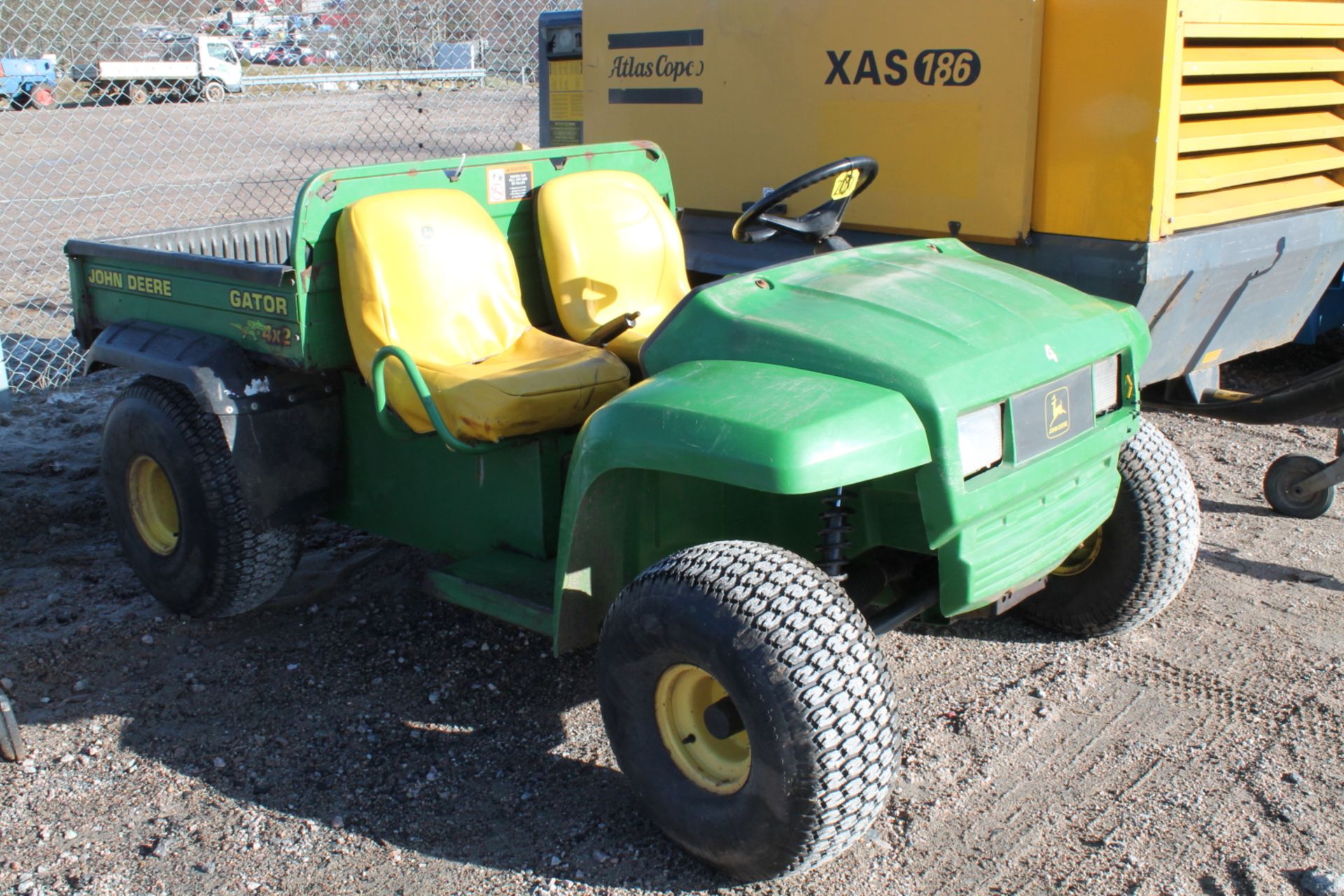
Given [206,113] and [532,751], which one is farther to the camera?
[206,113]

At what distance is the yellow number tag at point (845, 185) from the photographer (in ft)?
11.0

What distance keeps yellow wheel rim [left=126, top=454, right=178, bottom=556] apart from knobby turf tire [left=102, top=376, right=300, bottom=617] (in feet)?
0.06

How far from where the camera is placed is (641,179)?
4.09 m

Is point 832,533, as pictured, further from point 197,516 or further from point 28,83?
point 28,83

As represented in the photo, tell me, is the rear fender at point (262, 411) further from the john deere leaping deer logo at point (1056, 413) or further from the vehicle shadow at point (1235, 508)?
the vehicle shadow at point (1235, 508)

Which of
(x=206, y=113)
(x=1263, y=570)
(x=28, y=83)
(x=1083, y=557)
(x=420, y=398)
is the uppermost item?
(x=28, y=83)

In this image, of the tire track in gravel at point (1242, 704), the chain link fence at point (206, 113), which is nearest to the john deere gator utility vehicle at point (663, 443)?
the tire track in gravel at point (1242, 704)

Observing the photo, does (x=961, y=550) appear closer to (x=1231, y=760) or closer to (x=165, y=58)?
(x=1231, y=760)

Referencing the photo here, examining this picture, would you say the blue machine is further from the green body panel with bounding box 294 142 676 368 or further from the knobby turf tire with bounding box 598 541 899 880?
the knobby turf tire with bounding box 598 541 899 880

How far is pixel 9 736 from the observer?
3.14 m

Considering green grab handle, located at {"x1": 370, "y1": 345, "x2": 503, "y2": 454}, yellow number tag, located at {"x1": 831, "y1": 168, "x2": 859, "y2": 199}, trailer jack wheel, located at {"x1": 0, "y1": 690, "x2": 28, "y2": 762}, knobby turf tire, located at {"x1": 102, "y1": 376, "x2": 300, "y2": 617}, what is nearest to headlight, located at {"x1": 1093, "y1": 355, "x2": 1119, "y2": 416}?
yellow number tag, located at {"x1": 831, "y1": 168, "x2": 859, "y2": 199}

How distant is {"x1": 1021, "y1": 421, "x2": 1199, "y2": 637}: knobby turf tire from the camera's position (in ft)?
11.1

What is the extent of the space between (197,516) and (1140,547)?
108 inches

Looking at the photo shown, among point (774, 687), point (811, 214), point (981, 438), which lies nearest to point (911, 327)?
point (981, 438)
